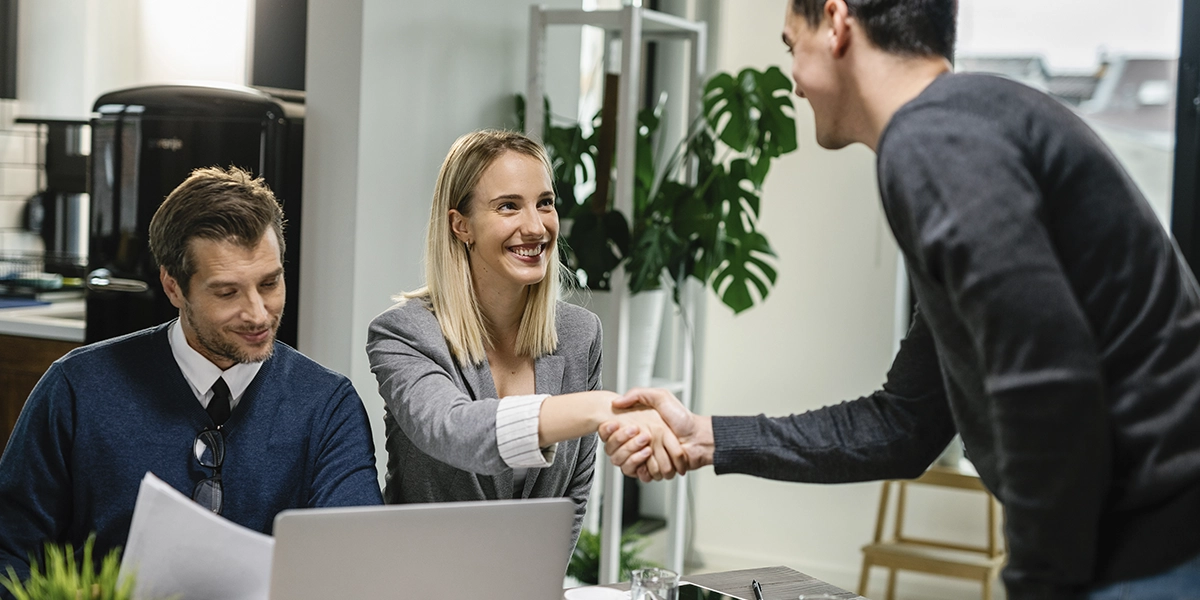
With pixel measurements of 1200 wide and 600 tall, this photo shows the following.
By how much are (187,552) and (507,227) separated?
89cm

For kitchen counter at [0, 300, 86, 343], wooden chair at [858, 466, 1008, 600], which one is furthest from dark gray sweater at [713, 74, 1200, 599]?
kitchen counter at [0, 300, 86, 343]

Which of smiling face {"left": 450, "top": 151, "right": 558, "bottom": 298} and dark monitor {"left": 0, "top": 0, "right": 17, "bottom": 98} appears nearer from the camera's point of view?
smiling face {"left": 450, "top": 151, "right": 558, "bottom": 298}

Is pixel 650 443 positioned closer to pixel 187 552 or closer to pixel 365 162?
pixel 187 552

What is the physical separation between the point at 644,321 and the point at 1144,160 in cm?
187

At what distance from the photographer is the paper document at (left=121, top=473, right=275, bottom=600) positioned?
1239 millimetres

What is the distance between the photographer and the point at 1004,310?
107 cm

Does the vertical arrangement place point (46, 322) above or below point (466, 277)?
below

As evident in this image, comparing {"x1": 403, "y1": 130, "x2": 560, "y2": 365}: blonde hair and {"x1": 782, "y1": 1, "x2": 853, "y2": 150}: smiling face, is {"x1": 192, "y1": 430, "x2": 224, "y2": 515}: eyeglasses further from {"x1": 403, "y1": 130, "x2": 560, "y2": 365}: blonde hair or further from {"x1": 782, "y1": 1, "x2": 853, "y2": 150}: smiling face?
{"x1": 782, "y1": 1, "x2": 853, "y2": 150}: smiling face

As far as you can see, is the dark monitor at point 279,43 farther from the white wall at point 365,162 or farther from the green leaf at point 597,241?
the green leaf at point 597,241

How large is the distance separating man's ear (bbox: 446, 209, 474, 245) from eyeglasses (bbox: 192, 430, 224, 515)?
0.55 meters

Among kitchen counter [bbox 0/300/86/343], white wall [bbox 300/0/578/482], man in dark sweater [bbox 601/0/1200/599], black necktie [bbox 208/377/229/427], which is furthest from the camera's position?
kitchen counter [bbox 0/300/86/343]

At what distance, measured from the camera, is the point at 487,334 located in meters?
2.09

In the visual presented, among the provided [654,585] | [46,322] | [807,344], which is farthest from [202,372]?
[807,344]

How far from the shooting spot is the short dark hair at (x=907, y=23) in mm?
1324
